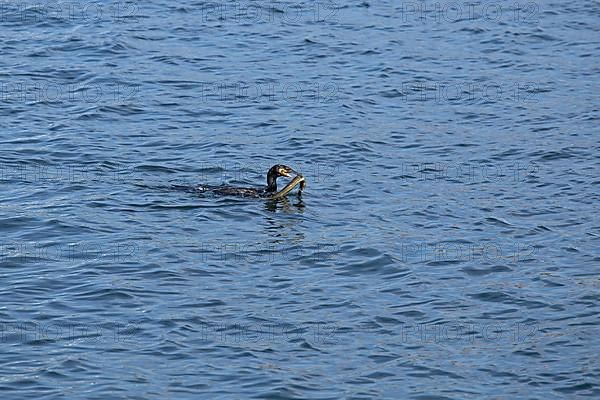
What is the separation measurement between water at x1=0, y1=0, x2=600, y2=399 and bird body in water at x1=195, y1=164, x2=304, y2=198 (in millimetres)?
226

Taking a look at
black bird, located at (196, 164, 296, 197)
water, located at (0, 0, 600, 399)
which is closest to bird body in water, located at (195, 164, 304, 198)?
black bird, located at (196, 164, 296, 197)

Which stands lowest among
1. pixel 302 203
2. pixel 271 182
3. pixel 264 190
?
pixel 302 203

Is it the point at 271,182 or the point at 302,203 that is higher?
the point at 271,182

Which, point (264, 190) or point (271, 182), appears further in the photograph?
point (264, 190)

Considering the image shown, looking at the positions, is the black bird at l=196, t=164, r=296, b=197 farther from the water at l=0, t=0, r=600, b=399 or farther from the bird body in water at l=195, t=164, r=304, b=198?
the water at l=0, t=0, r=600, b=399

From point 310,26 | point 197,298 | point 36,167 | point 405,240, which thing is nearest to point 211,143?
point 36,167

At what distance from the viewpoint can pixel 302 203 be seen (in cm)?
2156

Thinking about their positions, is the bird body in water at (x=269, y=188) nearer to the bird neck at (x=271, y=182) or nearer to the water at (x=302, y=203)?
the bird neck at (x=271, y=182)

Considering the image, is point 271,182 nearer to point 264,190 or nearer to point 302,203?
point 264,190

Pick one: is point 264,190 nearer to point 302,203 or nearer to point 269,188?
point 269,188

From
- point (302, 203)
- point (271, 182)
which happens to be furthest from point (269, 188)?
point (302, 203)

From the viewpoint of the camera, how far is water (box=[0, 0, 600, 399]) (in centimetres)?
1545

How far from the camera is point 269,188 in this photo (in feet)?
70.7

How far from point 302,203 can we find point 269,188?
61cm
